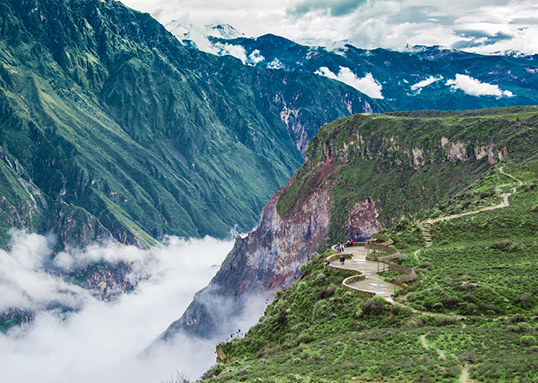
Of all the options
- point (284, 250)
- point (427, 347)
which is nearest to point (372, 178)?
point (284, 250)

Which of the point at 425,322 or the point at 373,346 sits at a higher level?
the point at 373,346

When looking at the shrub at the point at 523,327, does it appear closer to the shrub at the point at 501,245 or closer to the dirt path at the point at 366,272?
the dirt path at the point at 366,272

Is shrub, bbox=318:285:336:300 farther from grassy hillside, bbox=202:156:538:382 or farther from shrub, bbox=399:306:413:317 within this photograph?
shrub, bbox=399:306:413:317

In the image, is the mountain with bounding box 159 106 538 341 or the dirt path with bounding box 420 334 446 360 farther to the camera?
the mountain with bounding box 159 106 538 341

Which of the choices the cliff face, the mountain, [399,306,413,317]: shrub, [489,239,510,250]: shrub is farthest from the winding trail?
the cliff face

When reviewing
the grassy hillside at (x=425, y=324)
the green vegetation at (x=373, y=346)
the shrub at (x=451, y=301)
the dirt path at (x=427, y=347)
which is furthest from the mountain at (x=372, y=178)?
the dirt path at (x=427, y=347)

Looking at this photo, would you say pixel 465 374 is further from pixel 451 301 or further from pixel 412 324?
pixel 451 301
